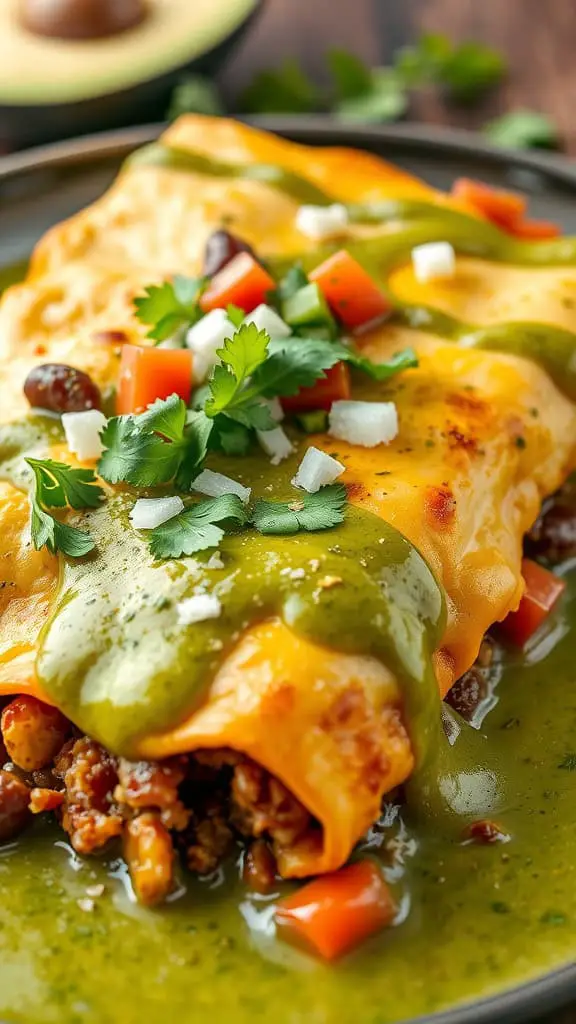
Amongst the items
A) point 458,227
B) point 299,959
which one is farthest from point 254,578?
point 458,227

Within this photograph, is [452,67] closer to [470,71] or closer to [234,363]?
[470,71]

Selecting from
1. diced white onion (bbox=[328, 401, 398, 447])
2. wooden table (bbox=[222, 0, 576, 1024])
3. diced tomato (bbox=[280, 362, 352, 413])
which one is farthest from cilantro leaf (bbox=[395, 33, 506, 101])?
diced white onion (bbox=[328, 401, 398, 447])

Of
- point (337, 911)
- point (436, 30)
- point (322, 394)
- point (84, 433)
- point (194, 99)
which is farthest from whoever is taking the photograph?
point (436, 30)

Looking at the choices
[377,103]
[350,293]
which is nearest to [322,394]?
[350,293]

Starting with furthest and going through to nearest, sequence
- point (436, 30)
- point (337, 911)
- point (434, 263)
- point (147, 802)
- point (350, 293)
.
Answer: point (436, 30) < point (434, 263) < point (350, 293) < point (147, 802) < point (337, 911)

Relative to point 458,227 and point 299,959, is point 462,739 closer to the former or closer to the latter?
point 299,959

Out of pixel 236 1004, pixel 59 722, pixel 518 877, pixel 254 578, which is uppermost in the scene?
pixel 254 578

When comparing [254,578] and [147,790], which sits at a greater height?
[254,578]
